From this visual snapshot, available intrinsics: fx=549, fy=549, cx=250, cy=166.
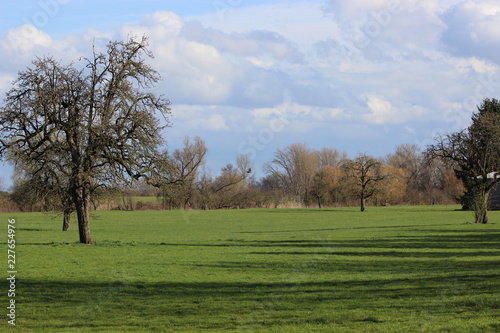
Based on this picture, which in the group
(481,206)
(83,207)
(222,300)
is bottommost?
(222,300)

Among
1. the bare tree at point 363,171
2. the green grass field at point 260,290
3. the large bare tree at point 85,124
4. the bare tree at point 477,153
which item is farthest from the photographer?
the bare tree at point 363,171

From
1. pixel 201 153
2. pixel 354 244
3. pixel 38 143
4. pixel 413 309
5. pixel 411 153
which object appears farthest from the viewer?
pixel 411 153

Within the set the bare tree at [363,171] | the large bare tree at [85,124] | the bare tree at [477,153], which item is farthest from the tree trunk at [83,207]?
the bare tree at [363,171]

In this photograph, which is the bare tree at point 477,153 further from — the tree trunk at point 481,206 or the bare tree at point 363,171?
the bare tree at point 363,171

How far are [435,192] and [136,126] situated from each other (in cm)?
8868

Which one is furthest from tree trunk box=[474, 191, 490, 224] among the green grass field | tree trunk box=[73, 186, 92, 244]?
tree trunk box=[73, 186, 92, 244]

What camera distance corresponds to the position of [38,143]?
938 inches

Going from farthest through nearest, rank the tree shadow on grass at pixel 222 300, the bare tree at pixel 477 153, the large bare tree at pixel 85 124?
the bare tree at pixel 477 153 → the large bare tree at pixel 85 124 → the tree shadow on grass at pixel 222 300

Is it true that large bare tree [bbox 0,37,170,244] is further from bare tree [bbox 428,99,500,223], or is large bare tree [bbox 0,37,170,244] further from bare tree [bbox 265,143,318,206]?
bare tree [bbox 265,143,318,206]

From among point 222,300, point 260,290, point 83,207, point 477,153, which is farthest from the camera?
point 477,153

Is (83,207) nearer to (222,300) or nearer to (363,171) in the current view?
(222,300)

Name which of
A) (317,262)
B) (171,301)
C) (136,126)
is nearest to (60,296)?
(171,301)

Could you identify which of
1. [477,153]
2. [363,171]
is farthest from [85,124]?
[363,171]

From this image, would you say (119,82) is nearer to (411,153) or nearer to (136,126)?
(136,126)
